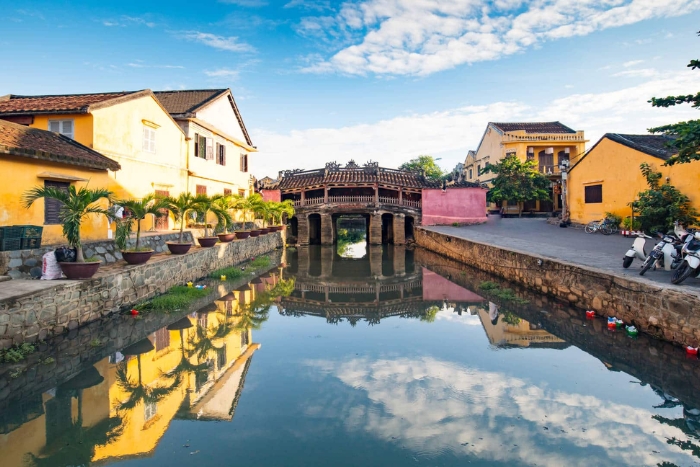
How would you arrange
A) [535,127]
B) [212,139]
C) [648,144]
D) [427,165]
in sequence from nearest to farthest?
[648,144]
[212,139]
[535,127]
[427,165]

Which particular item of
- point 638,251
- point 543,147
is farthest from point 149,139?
point 543,147

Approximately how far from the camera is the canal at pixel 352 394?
4.02 metres

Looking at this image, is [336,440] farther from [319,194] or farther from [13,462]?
[319,194]

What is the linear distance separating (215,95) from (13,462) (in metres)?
19.3

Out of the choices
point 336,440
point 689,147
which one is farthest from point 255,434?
point 689,147

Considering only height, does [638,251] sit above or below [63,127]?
below

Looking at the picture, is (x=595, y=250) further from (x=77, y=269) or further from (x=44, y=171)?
(x=44, y=171)

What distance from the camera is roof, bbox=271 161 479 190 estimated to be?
27484mm

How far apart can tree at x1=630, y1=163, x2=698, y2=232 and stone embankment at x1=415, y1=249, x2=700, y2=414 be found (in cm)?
783

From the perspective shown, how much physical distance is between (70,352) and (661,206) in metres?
18.3

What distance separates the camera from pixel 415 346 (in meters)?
7.30

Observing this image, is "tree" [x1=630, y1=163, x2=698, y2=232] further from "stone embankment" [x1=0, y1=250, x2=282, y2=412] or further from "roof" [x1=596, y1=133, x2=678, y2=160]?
"stone embankment" [x1=0, y1=250, x2=282, y2=412]

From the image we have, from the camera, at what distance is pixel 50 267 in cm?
776

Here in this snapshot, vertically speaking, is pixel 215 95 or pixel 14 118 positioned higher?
pixel 215 95
